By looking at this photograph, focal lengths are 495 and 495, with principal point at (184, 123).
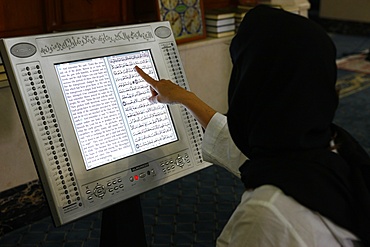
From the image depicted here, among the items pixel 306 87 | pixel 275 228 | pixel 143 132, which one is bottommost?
pixel 275 228

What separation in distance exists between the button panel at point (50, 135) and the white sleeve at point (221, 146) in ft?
1.44

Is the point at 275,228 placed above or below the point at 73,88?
below

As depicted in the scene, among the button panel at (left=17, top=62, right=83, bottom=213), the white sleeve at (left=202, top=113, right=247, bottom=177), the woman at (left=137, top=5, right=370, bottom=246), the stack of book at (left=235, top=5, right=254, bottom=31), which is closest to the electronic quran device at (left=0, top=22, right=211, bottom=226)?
the button panel at (left=17, top=62, right=83, bottom=213)

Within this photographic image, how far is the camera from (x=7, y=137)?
2277 mm

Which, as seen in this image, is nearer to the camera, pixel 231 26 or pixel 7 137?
pixel 7 137

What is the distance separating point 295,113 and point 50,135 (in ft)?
2.42

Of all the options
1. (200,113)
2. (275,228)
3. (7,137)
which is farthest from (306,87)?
(7,137)

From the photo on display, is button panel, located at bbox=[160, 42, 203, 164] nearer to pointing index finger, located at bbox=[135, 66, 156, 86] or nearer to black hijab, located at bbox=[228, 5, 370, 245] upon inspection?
pointing index finger, located at bbox=[135, 66, 156, 86]

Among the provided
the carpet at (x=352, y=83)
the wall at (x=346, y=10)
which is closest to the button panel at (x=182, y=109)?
the carpet at (x=352, y=83)

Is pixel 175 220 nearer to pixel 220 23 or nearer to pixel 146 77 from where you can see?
pixel 146 77

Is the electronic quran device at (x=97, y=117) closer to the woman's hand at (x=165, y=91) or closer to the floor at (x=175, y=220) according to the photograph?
the woman's hand at (x=165, y=91)

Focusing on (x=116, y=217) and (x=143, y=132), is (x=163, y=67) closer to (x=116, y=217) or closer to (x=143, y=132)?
(x=143, y=132)

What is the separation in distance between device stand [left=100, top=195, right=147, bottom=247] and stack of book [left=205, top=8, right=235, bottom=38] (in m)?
1.63

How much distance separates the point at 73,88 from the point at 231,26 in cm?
173
